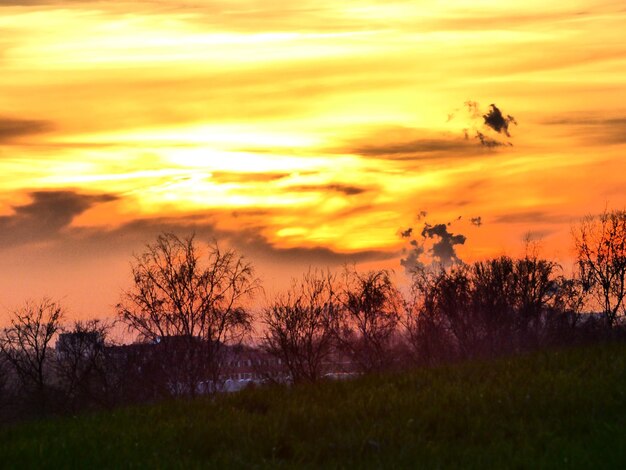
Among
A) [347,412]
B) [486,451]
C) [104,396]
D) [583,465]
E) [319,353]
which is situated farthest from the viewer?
[104,396]

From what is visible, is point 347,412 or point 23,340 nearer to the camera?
point 347,412

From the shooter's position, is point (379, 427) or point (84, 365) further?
point (84, 365)

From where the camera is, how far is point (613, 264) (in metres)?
83.8

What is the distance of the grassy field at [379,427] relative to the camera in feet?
36.9

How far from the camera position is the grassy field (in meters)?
11.2

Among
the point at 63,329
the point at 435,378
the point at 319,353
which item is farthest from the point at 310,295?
the point at 435,378

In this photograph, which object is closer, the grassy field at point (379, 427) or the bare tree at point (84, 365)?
the grassy field at point (379, 427)

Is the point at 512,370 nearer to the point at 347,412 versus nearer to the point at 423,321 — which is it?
the point at 347,412

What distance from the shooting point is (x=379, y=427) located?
12367 mm

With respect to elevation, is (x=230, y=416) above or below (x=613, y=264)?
below

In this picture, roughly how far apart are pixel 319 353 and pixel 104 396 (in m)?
23.7

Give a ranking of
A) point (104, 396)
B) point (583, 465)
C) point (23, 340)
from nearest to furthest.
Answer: point (583, 465) → point (104, 396) → point (23, 340)

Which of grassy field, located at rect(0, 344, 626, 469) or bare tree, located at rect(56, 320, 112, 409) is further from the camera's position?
bare tree, located at rect(56, 320, 112, 409)

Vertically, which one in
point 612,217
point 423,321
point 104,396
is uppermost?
point 612,217
